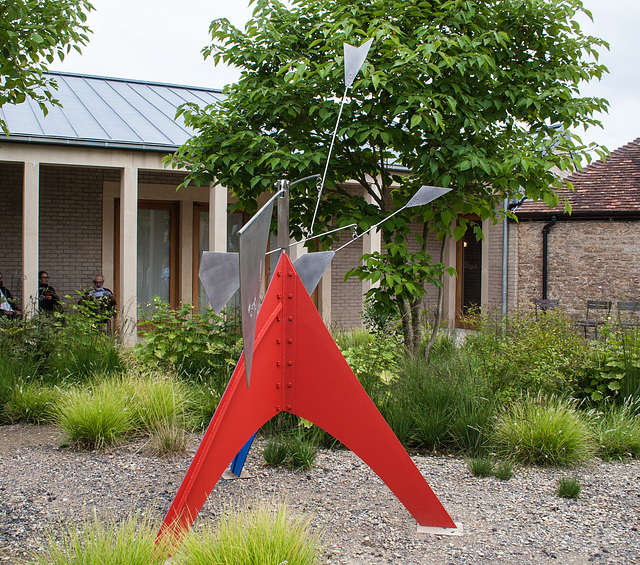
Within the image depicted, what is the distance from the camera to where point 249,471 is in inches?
176

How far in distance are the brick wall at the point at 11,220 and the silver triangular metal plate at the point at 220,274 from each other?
8.93 metres

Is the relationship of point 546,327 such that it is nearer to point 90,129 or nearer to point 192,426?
point 192,426

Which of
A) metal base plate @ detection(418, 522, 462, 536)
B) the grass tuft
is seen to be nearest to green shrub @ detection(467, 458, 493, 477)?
the grass tuft

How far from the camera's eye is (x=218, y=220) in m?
9.86

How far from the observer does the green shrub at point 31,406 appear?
18.2 feet

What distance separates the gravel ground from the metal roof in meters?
5.48

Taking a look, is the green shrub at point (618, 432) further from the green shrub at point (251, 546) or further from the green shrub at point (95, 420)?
the green shrub at point (95, 420)

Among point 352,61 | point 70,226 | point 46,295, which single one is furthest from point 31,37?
point 70,226

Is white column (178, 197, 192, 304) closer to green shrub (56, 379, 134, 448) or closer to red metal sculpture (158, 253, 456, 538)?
green shrub (56, 379, 134, 448)

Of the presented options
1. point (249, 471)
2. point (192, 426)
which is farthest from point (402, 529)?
point (192, 426)

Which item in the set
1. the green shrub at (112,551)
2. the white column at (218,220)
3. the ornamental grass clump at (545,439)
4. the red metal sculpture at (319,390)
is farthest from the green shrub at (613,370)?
the white column at (218,220)

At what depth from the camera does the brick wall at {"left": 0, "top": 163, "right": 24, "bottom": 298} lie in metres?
10.7

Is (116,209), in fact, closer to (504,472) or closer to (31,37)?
(31,37)

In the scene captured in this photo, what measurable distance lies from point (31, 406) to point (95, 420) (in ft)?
3.61
